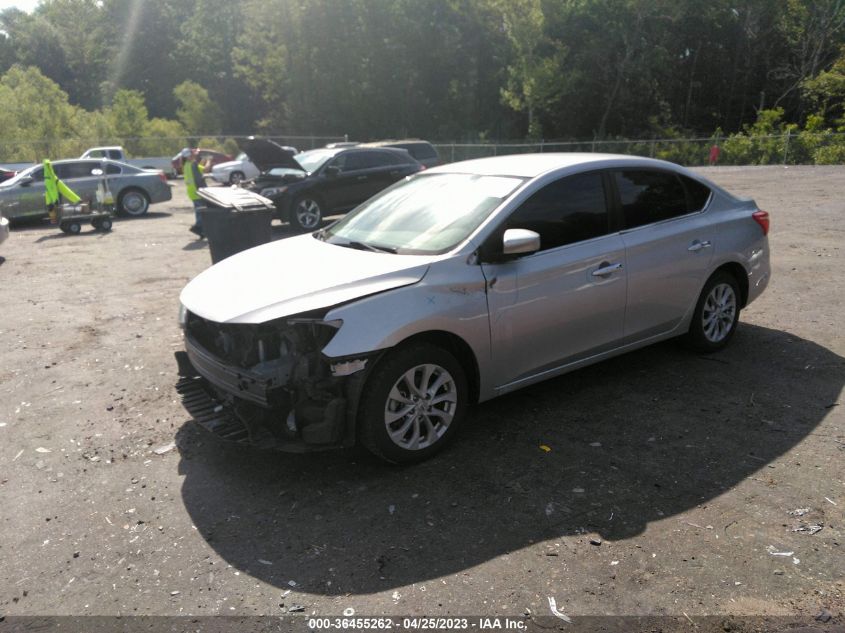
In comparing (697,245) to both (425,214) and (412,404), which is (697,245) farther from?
(412,404)

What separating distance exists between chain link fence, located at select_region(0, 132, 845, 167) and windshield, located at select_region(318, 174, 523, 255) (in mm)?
27802

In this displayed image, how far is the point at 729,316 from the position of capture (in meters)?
6.10

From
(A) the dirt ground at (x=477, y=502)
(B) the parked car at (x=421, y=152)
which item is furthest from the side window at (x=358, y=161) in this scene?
(A) the dirt ground at (x=477, y=502)

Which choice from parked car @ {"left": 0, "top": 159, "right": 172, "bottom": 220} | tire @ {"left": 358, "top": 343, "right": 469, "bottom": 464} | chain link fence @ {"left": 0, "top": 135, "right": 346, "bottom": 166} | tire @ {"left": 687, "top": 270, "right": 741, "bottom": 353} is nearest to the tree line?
chain link fence @ {"left": 0, "top": 135, "right": 346, "bottom": 166}

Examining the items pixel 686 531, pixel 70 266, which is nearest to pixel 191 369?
pixel 686 531

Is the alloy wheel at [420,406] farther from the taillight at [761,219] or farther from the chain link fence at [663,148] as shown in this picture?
the chain link fence at [663,148]

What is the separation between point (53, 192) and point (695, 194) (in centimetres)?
1474

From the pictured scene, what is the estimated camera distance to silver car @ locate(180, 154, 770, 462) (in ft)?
12.9

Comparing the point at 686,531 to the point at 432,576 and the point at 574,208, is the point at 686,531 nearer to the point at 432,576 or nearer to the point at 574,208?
the point at 432,576

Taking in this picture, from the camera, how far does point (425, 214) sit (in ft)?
16.4

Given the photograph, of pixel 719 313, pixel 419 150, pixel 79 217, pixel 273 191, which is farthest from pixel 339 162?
pixel 719 313

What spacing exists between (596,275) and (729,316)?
189cm

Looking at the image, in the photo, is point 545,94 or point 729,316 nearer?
point 729,316

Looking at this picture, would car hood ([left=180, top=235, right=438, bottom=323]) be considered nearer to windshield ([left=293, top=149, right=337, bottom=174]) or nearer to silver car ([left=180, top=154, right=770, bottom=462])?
silver car ([left=180, top=154, right=770, bottom=462])
